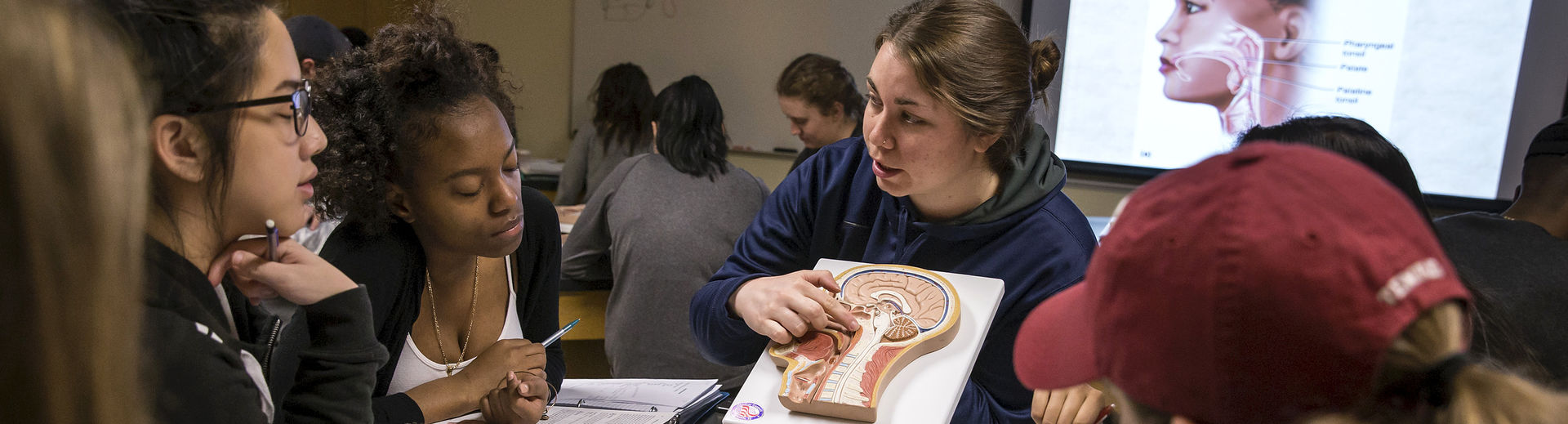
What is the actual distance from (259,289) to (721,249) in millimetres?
1637

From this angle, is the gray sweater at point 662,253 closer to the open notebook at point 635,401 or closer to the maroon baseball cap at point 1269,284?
the open notebook at point 635,401

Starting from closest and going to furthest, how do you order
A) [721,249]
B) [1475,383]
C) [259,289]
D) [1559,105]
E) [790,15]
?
[1475,383] → [259,289] → [721,249] → [1559,105] → [790,15]

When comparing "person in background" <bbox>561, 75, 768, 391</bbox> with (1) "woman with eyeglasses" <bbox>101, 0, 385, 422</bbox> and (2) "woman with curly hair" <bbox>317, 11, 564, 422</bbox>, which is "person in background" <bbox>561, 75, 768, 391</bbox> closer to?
(2) "woman with curly hair" <bbox>317, 11, 564, 422</bbox>

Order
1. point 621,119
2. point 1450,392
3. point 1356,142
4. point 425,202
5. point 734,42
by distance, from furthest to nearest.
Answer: point 734,42
point 621,119
point 425,202
point 1356,142
point 1450,392

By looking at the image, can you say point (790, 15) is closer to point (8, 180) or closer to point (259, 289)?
point (259, 289)

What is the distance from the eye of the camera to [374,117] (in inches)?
47.0

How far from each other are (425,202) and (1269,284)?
108 cm

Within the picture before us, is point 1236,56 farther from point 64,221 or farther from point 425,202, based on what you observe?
point 64,221

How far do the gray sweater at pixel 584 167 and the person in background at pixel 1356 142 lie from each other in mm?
2888

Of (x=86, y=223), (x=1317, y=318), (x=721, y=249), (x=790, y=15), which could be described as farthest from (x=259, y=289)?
(x=790, y=15)

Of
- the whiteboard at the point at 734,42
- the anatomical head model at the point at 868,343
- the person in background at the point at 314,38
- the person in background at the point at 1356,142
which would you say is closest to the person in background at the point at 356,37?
the person in background at the point at 314,38

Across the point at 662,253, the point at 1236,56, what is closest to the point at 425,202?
the point at 662,253

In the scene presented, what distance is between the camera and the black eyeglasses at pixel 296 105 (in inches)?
→ 30.1

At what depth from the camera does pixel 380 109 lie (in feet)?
3.91
